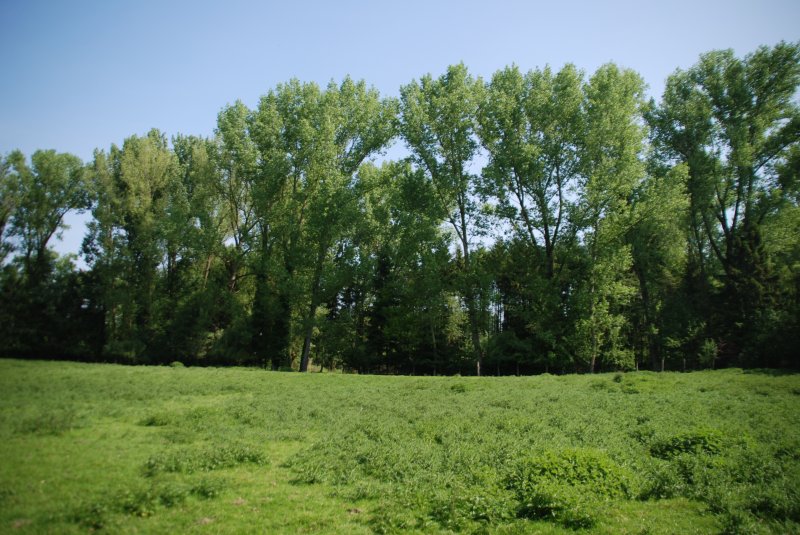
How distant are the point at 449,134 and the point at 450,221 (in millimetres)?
8884

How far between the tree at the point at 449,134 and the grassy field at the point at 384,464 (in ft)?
85.5

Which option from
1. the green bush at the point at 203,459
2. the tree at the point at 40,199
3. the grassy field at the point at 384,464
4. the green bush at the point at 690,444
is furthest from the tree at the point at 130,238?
the green bush at the point at 690,444

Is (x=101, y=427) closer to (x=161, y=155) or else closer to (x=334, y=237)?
(x=334, y=237)

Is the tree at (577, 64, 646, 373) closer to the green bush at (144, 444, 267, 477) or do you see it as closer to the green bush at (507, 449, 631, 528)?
the green bush at (507, 449, 631, 528)

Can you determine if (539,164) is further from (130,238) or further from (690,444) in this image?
(130,238)

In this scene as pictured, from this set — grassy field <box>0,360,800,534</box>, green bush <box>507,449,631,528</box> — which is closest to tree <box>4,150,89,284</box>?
grassy field <box>0,360,800,534</box>

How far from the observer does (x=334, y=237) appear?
4184cm

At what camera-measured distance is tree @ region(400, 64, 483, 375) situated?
41.6m

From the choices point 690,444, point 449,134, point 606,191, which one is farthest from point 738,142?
point 690,444

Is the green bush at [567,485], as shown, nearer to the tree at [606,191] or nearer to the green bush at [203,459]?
the green bush at [203,459]

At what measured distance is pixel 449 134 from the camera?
4228 cm

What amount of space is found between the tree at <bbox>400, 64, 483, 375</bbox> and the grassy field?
26.1 m

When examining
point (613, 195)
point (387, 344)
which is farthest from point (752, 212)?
point (387, 344)

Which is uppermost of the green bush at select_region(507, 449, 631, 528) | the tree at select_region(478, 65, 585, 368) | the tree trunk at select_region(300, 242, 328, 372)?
the tree at select_region(478, 65, 585, 368)
